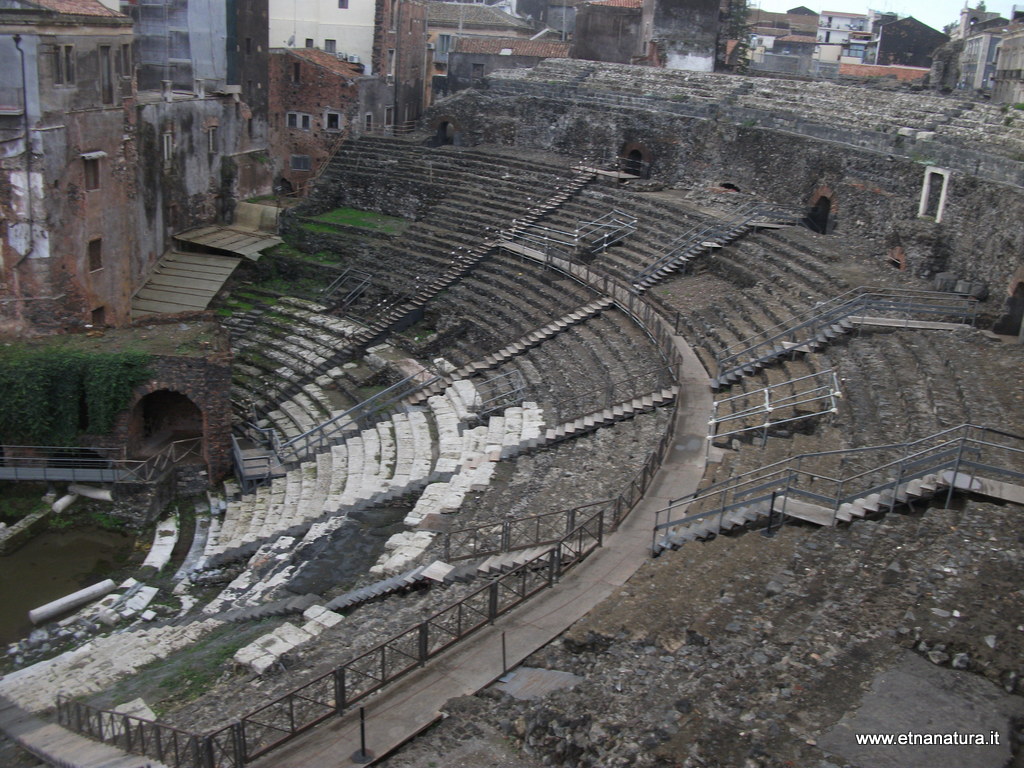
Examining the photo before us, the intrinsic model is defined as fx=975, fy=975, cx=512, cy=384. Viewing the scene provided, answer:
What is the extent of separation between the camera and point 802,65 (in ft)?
161

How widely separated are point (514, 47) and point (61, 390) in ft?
95.1

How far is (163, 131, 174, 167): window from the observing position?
28.1 m

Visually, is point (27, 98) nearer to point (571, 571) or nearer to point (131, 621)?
point (131, 621)

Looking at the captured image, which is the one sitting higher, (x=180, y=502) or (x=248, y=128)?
(x=248, y=128)

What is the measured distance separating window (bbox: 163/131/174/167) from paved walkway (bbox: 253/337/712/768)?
19337mm

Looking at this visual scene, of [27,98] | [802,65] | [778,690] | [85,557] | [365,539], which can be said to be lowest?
[85,557]

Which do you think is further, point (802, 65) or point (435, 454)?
point (802, 65)

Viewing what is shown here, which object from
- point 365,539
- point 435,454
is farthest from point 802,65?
point 365,539

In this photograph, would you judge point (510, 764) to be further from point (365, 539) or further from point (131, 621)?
point (131, 621)

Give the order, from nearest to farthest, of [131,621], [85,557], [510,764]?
[510,764] < [131,621] < [85,557]

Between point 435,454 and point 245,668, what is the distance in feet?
25.5

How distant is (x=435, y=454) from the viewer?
1962 centimetres

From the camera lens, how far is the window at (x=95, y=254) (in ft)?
76.6

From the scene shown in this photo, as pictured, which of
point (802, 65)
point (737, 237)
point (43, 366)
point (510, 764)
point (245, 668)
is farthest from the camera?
point (802, 65)
